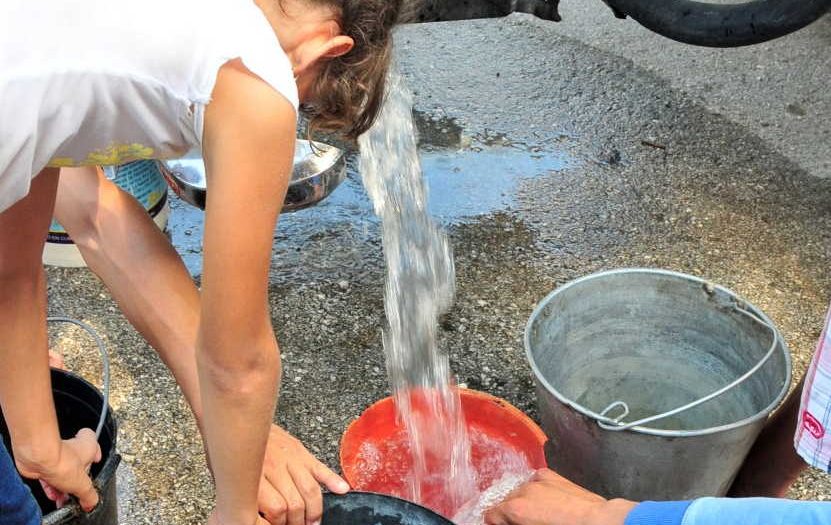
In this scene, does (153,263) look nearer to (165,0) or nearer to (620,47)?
(165,0)

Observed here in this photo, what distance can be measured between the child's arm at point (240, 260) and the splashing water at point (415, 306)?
2.42ft

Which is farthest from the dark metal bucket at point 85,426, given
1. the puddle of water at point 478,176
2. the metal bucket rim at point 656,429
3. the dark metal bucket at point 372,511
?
the puddle of water at point 478,176

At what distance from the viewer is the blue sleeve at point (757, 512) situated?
1227mm

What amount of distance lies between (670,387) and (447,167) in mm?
1311

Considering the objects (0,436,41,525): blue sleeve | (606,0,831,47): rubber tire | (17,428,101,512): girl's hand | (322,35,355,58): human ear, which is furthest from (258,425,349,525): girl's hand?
(606,0,831,47): rubber tire

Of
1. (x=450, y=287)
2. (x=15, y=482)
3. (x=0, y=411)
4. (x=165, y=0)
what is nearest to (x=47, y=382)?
(x=0, y=411)

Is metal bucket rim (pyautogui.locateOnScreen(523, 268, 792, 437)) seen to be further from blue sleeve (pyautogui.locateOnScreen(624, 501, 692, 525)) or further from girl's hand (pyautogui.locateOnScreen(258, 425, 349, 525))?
girl's hand (pyautogui.locateOnScreen(258, 425, 349, 525))

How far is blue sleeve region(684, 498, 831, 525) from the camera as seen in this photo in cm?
123

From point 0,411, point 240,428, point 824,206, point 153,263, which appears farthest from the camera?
point 824,206

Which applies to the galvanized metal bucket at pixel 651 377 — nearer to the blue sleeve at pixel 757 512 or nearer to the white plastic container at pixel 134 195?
the blue sleeve at pixel 757 512

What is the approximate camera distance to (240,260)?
1169 mm

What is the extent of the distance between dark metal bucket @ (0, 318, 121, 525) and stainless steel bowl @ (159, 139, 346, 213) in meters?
0.96

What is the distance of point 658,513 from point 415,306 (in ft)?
4.02

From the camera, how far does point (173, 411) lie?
2281 mm
